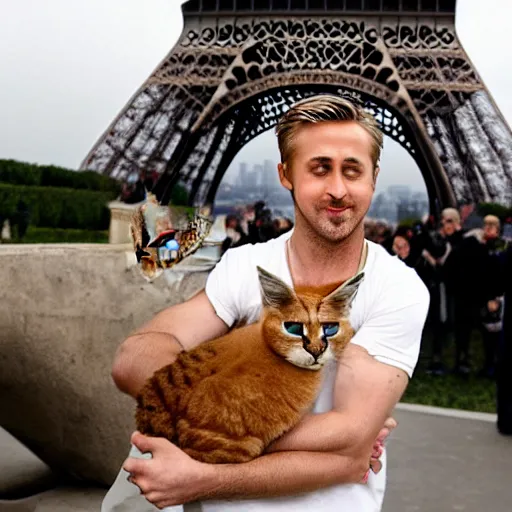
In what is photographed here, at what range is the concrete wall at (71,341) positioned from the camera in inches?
58.3

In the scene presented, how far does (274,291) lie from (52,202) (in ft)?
9.01

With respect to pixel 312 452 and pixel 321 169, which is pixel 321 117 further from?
pixel 312 452

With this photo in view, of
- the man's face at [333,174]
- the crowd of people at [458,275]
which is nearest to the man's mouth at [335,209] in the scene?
the man's face at [333,174]

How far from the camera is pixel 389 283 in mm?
839

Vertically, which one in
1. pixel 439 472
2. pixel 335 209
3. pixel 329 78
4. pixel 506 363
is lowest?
pixel 439 472

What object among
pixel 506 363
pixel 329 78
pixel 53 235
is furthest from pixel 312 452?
pixel 329 78

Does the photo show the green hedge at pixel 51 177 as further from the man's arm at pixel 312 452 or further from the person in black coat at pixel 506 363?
the man's arm at pixel 312 452

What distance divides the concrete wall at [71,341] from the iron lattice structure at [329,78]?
204 cm

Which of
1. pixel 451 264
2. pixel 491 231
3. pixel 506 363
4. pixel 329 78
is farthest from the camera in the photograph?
pixel 491 231

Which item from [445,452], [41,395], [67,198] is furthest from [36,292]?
[445,452]

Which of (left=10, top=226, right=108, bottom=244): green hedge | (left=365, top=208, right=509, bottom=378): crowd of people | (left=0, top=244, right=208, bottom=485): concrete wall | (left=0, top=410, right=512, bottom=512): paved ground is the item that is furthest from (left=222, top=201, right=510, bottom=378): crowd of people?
(left=10, top=226, right=108, bottom=244): green hedge

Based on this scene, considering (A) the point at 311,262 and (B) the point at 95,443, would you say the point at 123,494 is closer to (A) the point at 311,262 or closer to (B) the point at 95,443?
(A) the point at 311,262

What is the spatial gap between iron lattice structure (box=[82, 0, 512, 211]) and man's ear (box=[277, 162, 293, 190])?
2984 mm

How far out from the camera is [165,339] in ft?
2.88
